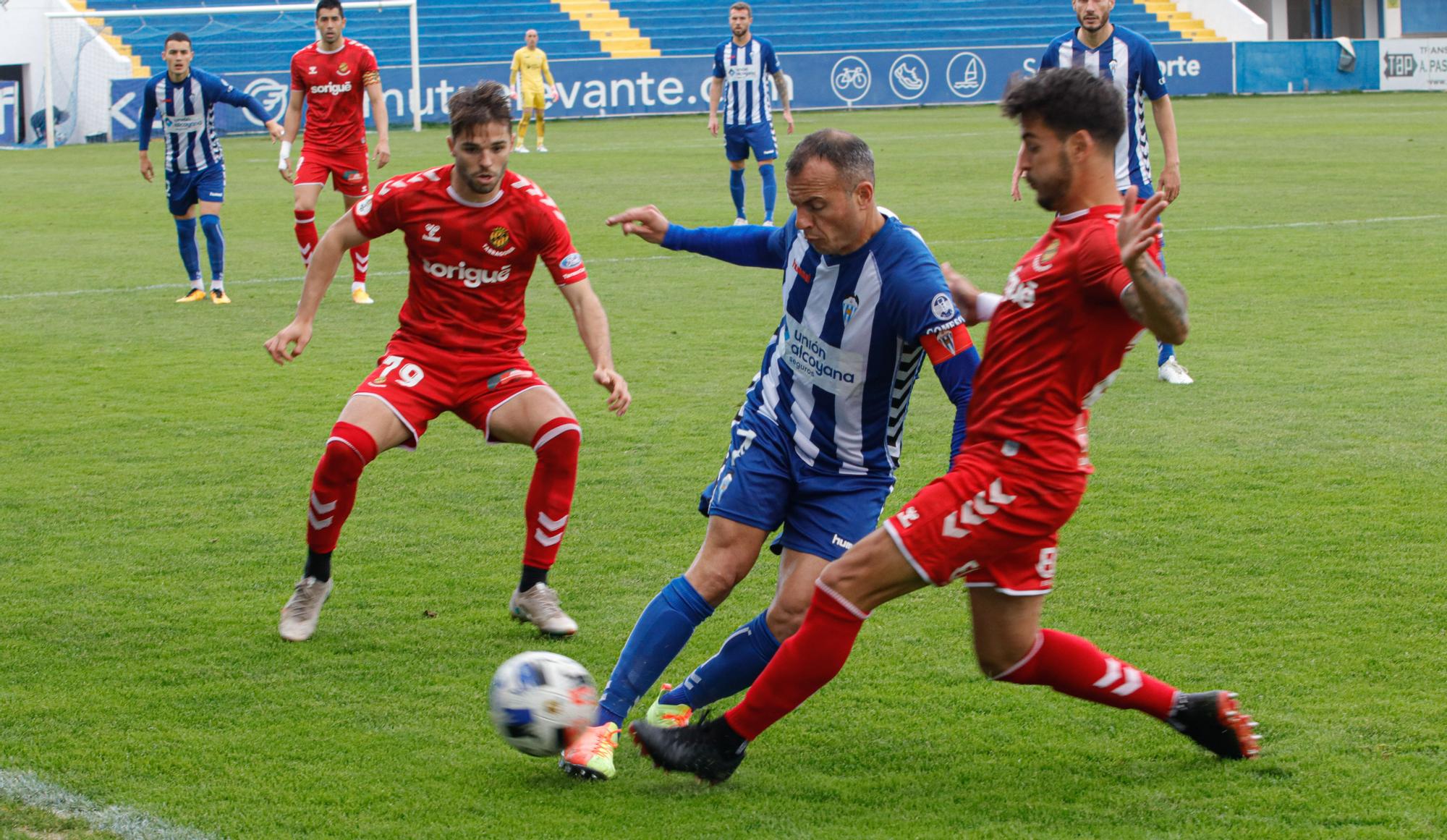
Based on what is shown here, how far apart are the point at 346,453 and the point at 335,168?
7.89 metres

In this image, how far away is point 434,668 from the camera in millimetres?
4852

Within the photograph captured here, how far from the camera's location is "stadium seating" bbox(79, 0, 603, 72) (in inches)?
1272

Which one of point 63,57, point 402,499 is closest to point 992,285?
point 402,499

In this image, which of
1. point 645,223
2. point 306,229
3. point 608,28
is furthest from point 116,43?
point 645,223

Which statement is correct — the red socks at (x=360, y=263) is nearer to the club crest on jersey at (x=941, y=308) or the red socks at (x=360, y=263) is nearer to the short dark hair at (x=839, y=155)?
the short dark hair at (x=839, y=155)

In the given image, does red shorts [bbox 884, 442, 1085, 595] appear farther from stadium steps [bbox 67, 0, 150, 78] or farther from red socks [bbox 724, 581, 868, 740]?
stadium steps [bbox 67, 0, 150, 78]

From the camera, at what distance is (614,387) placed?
492cm

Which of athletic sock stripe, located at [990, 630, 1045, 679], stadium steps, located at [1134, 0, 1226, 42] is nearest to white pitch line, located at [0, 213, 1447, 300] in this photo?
athletic sock stripe, located at [990, 630, 1045, 679]

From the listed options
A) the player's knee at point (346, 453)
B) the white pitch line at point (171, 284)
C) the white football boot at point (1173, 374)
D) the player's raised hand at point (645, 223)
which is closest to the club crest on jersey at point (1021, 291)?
the player's raised hand at point (645, 223)

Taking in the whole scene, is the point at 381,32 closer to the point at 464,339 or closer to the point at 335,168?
the point at 335,168

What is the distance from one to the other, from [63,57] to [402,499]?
2711 cm

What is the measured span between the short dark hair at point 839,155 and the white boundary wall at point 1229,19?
43259 mm

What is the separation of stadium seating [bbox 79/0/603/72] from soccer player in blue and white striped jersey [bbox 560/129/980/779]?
97.7 ft

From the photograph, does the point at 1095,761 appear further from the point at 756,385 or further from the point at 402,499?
the point at 402,499
